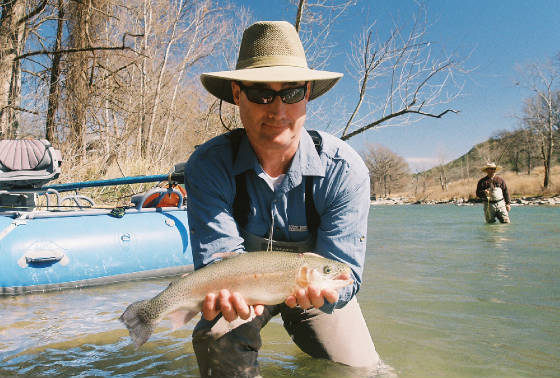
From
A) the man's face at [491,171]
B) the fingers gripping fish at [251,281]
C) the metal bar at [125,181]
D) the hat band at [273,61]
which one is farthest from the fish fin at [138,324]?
the man's face at [491,171]

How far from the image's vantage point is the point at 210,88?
2951mm

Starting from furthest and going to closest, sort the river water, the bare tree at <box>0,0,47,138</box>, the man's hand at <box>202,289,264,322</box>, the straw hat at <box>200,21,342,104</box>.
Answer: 1. the bare tree at <box>0,0,47,138</box>
2. the river water
3. the straw hat at <box>200,21,342,104</box>
4. the man's hand at <box>202,289,264,322</box>

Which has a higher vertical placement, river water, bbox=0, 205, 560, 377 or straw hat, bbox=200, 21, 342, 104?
straw hat, bbox=200, 21, 342, 104

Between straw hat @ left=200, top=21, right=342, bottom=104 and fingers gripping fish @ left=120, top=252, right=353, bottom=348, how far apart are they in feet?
3.02

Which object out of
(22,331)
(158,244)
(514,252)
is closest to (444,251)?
(514,252)

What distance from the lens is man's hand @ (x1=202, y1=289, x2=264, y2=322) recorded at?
2201mm

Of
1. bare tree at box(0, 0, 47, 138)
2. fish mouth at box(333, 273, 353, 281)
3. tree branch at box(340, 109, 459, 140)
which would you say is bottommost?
fish mouth at box(333, 273, 353, 281)

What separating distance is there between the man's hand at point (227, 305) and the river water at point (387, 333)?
3.00 feet

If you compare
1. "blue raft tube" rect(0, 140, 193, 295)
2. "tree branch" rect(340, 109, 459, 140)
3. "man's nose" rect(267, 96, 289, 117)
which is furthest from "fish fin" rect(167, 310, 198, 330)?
"tree branch" rect(340, 109, 459, 140)

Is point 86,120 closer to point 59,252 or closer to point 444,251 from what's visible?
point 59,252

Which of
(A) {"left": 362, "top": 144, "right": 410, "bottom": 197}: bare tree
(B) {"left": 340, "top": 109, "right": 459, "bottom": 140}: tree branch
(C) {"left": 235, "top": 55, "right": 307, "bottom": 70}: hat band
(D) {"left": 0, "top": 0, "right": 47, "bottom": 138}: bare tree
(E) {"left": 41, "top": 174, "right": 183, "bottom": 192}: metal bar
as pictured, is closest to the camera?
(C) {"left": 235, "top": 55, "right": 307, "bottom": 70}: hat band

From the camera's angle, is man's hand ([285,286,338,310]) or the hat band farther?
the hat band

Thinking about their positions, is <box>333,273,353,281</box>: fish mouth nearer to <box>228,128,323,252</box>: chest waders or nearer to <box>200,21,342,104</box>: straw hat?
<box>228,128,323,252</box>: chest waders

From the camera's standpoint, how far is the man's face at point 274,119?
2.49 meters
